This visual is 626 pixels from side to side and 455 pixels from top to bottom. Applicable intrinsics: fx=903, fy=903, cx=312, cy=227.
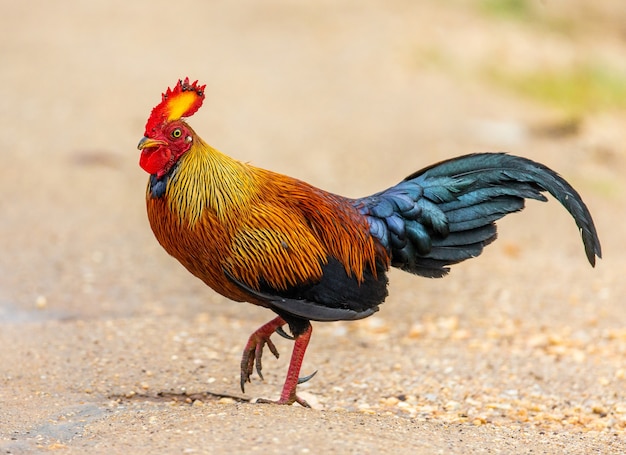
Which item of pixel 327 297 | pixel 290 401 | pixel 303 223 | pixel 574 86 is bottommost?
pixel 290 401

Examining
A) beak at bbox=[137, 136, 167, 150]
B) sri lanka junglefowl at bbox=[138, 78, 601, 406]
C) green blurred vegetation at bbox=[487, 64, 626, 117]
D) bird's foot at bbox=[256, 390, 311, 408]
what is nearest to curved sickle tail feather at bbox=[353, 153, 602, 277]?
sri lanka junglefowl at bbox=[138, 78, 601, 406]

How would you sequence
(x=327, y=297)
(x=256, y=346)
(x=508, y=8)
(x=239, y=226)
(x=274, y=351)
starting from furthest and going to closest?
1. (x=508, y=8)
2. (x=274, y=351)
3. (x=256, y=346)
4. (x=327, y=297)
5. (x=239, y=226)

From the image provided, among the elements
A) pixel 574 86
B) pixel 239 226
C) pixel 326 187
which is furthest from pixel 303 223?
pixel 574 86

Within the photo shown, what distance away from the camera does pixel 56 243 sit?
9617mm

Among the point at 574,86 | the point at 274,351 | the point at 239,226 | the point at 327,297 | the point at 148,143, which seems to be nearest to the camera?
the point at 148,143

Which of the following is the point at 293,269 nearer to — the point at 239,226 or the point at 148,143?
the point at 239,226

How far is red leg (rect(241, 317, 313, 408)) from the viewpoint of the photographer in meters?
5.43

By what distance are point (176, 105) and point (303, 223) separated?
1025 mm

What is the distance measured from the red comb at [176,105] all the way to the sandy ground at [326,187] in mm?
1684

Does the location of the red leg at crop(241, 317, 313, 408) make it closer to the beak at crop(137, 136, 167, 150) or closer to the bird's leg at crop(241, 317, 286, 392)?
the bird's leg at crop(241, 317, 286, 392)

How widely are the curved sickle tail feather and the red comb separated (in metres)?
1.31

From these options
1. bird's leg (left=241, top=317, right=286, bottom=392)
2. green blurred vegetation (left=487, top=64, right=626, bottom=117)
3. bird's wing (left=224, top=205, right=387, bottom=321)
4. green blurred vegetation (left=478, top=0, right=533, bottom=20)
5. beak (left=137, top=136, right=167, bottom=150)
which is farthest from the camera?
green blurred vegetation (left=478, top=0, right=533, bottom=20)

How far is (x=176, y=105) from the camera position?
521cm

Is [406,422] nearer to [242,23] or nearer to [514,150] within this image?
[514,150]
